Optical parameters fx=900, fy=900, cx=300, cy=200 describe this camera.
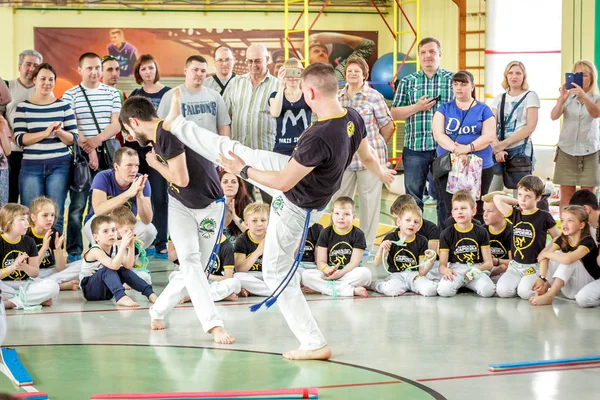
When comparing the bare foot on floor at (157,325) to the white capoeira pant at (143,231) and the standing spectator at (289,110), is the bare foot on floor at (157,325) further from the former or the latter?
the standing spectator at (289,110)

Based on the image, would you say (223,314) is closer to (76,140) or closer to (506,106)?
(76,140)

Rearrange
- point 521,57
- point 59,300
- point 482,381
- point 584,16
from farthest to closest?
point 521,57 < point 584,16 < point 59,300 < point 482,381

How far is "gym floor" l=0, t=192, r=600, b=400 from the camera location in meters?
4.71

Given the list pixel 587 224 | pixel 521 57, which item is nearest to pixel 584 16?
pixel 521 57

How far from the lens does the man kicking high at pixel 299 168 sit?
496 centimetres

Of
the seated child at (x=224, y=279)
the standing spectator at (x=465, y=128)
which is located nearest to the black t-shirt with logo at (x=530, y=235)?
the standing spectator at (x=465, y=128)

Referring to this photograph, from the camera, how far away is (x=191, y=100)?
828 centimetres

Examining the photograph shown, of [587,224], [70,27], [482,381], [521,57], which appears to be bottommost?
[482,381]

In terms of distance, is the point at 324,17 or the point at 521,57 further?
the point at 324,17

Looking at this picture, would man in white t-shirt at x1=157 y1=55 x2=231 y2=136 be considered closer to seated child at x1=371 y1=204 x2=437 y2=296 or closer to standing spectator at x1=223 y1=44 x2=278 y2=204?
standing spectator at x1=223 y1=44 x2=278 y2=204

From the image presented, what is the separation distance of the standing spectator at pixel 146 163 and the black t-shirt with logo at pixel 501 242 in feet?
10.6

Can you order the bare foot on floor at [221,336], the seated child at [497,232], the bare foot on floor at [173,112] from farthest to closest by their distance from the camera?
the seated child at [497,232], the bare foot on floor at [221,336], the bare foot on floor at [173,112]

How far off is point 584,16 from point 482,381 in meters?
9.33

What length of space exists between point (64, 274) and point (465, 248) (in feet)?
11.2
